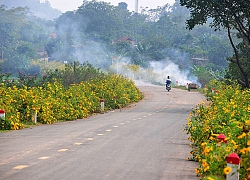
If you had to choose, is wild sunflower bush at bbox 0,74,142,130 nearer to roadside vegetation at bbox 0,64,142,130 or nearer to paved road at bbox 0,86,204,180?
roadside vegetation at bbox 0,64,142,130

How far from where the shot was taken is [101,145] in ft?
53.0

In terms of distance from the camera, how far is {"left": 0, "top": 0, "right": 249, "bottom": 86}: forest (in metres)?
90.4

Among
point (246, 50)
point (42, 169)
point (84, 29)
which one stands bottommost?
point (42, 169)

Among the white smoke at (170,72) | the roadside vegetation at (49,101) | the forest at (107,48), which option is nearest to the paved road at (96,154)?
the roadside vegetation at (49,101)

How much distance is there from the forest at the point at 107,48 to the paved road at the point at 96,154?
2190 inches

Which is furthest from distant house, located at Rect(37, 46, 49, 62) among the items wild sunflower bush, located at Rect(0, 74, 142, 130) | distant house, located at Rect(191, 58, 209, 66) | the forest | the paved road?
the paved road

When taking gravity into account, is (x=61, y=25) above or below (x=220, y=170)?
above

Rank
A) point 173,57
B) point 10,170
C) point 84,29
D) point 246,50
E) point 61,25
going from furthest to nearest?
point 61,25, point 84,29, point 173,57, point 246,50, point 10,170

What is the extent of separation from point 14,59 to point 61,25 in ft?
118

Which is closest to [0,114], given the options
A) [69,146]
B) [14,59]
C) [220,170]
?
[69,146]

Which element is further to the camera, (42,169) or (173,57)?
(173,57)

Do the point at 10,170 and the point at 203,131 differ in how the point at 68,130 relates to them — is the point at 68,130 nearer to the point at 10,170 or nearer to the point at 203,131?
the point at 203,131

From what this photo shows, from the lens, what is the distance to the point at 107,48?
330ft

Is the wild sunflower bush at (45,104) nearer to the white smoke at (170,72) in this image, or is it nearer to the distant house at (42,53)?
the white smoke at (170,72)
